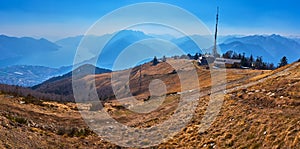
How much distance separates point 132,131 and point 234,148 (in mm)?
13666

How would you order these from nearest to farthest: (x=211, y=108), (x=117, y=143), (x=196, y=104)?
(x=117, y=143) → (x=211, y=108) → (x=196, y=104)

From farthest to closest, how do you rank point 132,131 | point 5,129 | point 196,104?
point 196,104
point 132,131
point 5,129

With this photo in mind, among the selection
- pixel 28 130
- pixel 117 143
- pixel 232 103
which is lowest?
pixel 117 143

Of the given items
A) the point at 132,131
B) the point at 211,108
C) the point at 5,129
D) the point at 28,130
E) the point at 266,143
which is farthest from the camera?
the point at 211,108

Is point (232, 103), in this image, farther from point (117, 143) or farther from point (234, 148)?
point (117, 143)

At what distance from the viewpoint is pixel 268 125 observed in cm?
2223

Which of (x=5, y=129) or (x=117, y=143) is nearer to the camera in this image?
(x=5, y=129)

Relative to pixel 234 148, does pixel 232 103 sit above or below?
above

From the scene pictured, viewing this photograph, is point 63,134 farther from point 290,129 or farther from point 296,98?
point 296,98

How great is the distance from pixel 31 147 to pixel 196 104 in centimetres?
2363

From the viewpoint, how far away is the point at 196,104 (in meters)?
38.7

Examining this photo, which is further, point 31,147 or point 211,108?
point 211,108

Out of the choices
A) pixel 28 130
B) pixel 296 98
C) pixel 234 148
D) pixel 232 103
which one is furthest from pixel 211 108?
pixel 28 130

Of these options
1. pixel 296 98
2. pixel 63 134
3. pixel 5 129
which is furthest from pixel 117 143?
pixel 296 98
